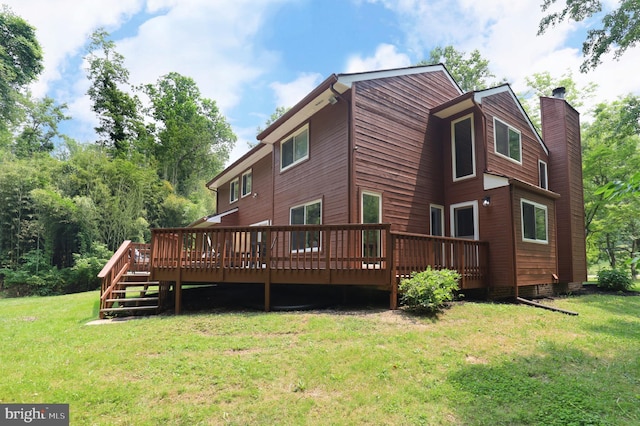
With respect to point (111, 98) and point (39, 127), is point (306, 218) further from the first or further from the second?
point (39, 127)

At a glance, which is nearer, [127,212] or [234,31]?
[234,31]

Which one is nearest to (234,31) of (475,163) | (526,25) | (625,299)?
(475,163)

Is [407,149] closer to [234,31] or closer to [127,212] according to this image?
[234,31]

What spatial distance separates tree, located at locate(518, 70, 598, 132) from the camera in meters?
19.7

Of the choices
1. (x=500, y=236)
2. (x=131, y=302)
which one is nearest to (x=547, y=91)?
(x=500, y=236)

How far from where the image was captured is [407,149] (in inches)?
358

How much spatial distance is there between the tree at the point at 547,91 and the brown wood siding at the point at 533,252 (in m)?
12.5

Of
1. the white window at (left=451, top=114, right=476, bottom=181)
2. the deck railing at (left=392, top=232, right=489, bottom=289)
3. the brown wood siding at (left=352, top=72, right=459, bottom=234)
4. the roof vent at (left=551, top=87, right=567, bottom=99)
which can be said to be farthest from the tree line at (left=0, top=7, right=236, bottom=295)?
the roof vent at (left=551, top=87, right=567, bottom=99)

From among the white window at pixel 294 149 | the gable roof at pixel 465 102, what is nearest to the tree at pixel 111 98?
the white window at pixel 294 149

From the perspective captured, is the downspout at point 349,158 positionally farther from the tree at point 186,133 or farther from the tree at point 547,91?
the tree at point 186,133

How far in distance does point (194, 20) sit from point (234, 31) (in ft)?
4.56

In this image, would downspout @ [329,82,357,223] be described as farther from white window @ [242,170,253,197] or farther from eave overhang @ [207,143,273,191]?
white window @ [242,170,253,197]

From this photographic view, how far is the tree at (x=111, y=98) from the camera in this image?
25.8 meters

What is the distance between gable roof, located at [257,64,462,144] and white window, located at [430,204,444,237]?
3925 mm
